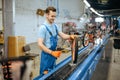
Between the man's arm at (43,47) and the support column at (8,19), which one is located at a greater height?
the support column at (8,19)

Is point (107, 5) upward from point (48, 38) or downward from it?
upward

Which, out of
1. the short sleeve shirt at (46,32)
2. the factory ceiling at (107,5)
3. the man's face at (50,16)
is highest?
the factory ceiling at (107,5)

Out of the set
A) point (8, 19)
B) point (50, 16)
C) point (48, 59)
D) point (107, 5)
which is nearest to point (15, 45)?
point (8, 19)

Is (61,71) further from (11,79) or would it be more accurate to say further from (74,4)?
(74,4)

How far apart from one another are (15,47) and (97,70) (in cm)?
274

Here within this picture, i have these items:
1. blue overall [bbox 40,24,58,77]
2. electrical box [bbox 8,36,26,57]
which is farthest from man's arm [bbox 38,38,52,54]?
electrical box [bbox 8,36,26,57]

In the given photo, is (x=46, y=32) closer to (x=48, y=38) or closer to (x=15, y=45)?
(x=48, y=38)

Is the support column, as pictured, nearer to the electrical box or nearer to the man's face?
the electrical box

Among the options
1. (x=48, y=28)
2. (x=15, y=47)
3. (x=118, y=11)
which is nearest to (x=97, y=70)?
(x=15, y=47)

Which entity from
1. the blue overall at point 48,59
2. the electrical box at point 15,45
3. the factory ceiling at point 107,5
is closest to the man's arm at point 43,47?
the blue overall at point 48,59

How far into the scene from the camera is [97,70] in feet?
17.8

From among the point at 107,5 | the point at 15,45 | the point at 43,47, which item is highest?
the point at 107,5

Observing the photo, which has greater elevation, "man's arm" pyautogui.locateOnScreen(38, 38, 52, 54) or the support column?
the support column

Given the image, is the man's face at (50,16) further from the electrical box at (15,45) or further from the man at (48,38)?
the electrical box at (15,45)
